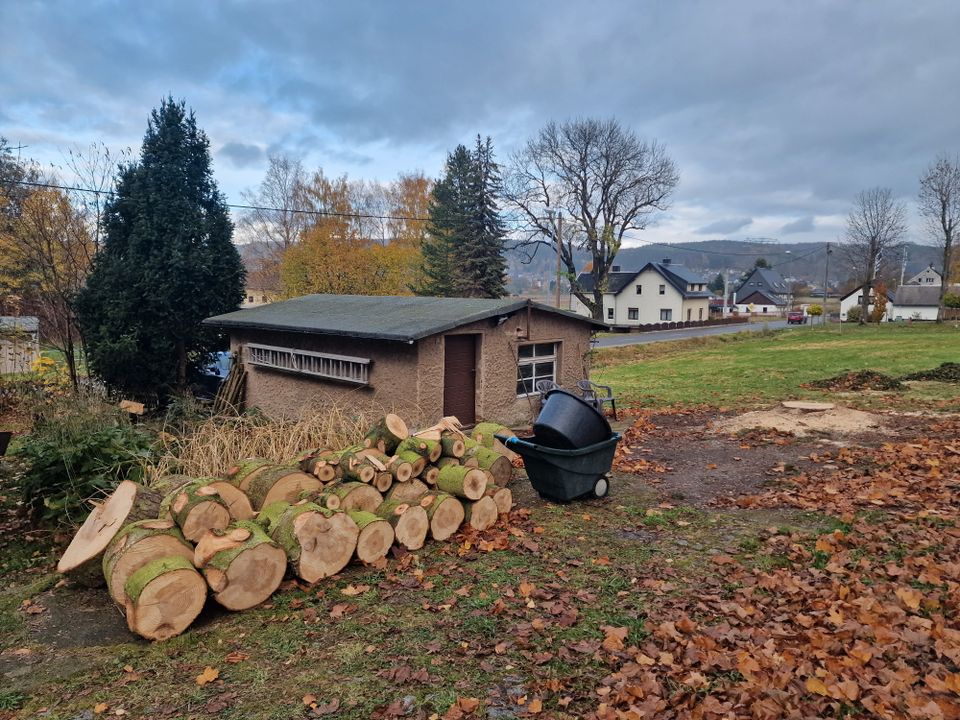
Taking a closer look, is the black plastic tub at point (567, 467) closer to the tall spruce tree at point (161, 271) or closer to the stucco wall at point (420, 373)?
the stucco wall at point (420, 373)

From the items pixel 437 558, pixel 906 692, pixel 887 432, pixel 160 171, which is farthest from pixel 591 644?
pixel 160 171

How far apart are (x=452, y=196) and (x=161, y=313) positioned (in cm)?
2264

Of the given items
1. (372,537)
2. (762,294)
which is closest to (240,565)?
(372,537)

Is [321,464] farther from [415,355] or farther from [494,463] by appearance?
[415,355]

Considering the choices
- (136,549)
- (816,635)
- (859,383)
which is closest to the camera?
(816,635)

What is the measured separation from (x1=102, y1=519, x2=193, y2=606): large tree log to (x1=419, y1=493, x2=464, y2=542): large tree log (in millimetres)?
2402

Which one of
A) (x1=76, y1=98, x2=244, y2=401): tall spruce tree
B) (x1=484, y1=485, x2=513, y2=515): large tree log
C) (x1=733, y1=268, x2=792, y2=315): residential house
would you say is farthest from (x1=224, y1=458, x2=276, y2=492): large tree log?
(x1=733, y1=268, x2=792, y2=315): residential house

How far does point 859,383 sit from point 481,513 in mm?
15127

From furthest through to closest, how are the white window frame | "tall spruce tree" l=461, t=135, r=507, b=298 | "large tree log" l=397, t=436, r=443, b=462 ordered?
"tall spruce tree" l=461, t=135, r=507, b=298 → the white window frame → "large tree log" l=397, t=436, r=443, b=462

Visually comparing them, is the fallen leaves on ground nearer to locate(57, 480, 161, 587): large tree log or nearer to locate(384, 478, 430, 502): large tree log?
locate(384, 478, 430, 502): large tree log

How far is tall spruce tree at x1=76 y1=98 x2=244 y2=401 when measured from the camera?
16.2 m

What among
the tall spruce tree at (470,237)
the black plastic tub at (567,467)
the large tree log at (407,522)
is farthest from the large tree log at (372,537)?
the tall spruce tree at (470,237)

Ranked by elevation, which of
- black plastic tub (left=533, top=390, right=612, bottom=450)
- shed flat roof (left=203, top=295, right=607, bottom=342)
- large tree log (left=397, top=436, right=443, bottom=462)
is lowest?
large tree log (left=397, top=436, right=443, bottom=462)

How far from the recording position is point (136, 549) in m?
5.17
